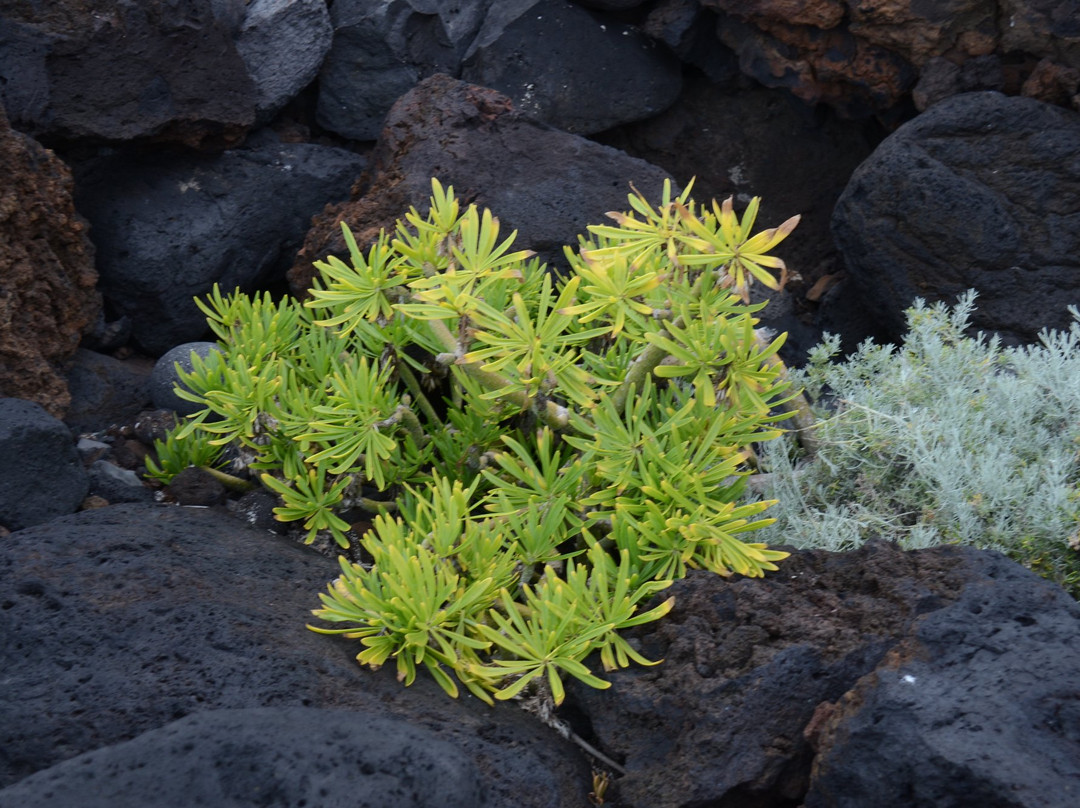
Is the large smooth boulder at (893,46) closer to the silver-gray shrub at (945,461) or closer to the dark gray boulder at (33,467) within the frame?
the silver-gray shrub at (945,461)

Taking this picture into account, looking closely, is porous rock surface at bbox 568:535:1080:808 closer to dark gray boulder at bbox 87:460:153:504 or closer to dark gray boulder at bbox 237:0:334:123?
dark gray boulder at bbox 87:460:153:504

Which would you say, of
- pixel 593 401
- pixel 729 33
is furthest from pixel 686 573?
pixel 729 33

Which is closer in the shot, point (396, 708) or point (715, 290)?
point (396, 708)

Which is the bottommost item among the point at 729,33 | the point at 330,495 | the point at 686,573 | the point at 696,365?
the point at 330,495

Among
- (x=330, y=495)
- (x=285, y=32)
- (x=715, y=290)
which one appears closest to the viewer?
(x=715, y=290)

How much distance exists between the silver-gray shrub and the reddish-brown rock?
255 cm

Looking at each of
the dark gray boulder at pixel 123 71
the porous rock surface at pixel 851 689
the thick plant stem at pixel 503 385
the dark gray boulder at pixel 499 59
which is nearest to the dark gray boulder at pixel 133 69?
the dark gray boulder at pixel 123 71

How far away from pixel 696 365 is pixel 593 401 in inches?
10.6

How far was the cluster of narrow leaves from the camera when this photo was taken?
7.38 feet

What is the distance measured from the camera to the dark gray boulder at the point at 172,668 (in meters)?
1.98

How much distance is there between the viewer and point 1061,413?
116 inches

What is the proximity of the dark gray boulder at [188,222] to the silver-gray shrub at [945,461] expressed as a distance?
2498 mm

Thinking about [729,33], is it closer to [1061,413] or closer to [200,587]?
[1061,413]

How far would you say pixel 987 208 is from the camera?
4.20m
